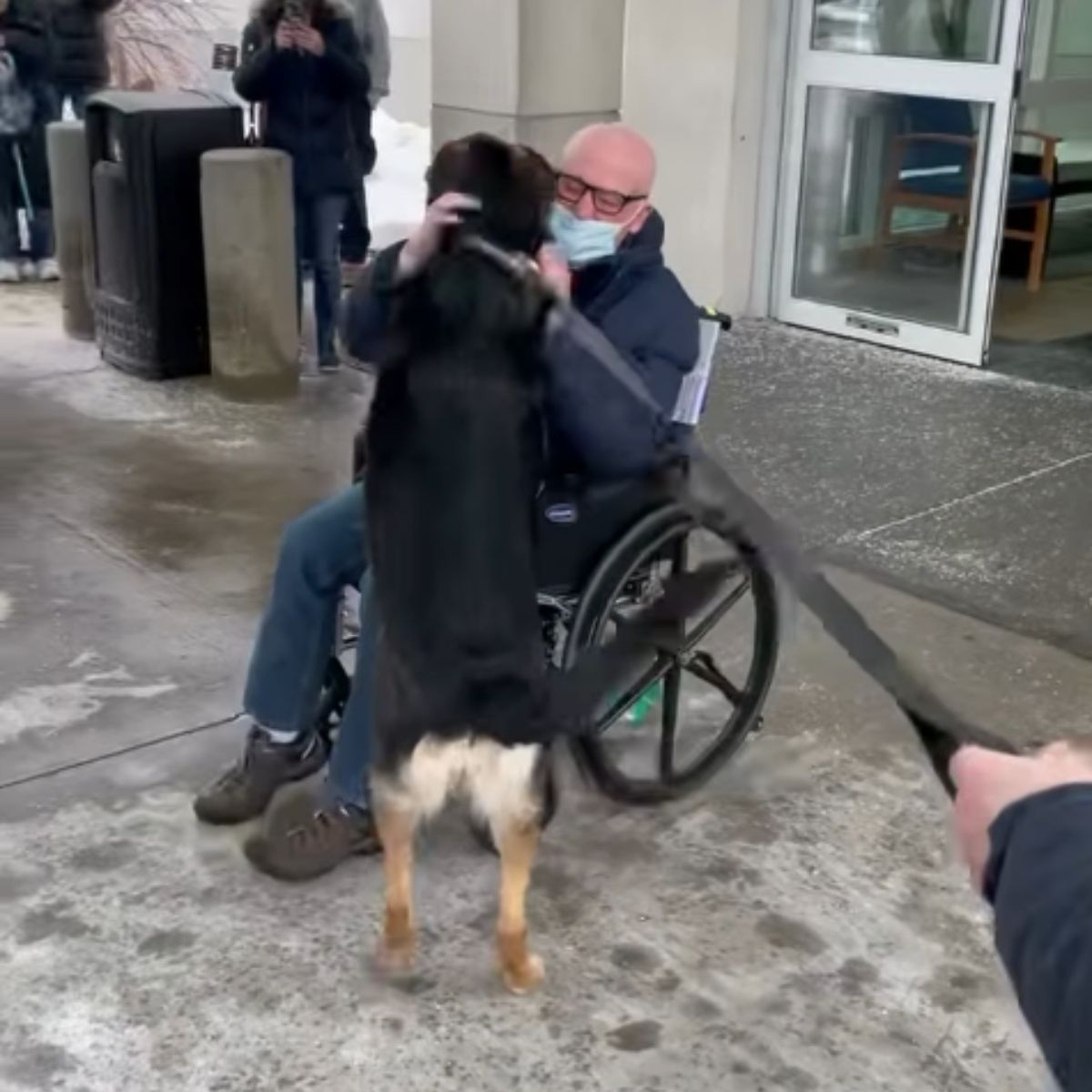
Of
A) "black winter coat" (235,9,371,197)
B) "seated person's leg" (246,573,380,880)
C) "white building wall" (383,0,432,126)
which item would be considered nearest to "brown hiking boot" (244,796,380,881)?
"seated person's leg" (246,573,380,880)

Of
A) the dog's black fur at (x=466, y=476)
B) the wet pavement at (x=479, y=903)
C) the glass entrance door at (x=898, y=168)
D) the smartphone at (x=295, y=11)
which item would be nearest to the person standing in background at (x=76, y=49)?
the smartphone at (x=295, y=11)

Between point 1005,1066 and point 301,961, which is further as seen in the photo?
point 301,961

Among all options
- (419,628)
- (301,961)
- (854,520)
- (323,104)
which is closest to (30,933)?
(301,961)

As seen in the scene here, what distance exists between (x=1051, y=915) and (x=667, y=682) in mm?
2263

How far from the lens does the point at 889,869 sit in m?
3.12

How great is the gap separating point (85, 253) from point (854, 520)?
146 inches

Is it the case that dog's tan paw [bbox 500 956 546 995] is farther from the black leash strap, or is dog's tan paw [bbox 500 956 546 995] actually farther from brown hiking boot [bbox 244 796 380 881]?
the black leash strap

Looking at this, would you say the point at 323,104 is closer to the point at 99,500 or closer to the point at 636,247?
the point at 99,500

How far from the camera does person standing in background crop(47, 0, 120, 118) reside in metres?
8.28

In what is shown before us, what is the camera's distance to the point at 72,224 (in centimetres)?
711

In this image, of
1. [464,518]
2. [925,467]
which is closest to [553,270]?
[464,518]

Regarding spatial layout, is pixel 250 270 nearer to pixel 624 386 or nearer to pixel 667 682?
pixel 667 682

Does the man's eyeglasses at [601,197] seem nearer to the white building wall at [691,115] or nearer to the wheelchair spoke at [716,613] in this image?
the wheelchair spoke at [716,613]

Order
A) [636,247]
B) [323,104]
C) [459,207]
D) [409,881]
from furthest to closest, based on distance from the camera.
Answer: [323,104] → [636,247] → [409,881] → [459,207]
